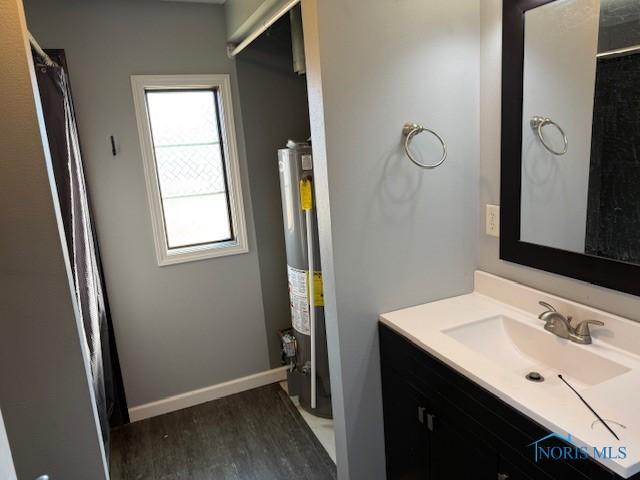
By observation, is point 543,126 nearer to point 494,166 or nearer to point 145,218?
point 494,166

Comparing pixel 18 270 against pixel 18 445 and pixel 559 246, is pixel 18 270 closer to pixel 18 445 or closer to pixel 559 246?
pixel 18 445

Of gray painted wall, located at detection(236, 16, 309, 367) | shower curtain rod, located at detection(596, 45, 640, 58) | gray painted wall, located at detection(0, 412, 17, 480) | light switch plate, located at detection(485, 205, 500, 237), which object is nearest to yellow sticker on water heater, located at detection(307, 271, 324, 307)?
gray painted wall, located at detection(236, 16, 309, 367)

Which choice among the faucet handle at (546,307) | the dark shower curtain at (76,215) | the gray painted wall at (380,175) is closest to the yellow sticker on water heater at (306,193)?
the gray painted wall at (380,175)

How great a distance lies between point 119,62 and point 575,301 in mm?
2518

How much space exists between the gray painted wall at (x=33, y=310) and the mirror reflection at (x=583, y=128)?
1.62 meters

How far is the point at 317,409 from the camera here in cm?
266

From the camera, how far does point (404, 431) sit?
1.70 meters

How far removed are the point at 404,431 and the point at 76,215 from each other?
5.77 ft

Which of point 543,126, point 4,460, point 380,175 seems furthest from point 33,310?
point 543,126

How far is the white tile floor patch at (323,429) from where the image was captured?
238 cm

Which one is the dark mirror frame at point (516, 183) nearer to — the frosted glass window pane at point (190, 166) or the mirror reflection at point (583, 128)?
the mirror reflection at point (583, 128)

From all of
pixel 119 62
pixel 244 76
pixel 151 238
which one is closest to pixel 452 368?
pixel 151 238

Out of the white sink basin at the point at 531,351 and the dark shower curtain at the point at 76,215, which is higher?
the dark shower curtain at the point at 76,215

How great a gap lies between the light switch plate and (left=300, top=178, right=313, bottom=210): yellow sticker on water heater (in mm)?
951
